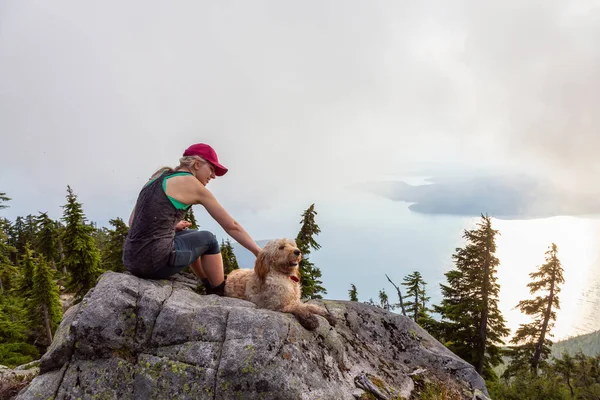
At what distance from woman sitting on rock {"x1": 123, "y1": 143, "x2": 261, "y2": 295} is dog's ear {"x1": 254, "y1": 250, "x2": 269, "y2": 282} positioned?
20 cm

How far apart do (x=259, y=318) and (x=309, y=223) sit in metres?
18.1

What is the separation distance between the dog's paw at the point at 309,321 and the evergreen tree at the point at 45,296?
89.3ft

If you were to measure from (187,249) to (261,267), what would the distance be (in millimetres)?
1441

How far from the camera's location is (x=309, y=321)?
225 inches

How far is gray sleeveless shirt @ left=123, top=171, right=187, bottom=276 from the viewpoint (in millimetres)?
5484

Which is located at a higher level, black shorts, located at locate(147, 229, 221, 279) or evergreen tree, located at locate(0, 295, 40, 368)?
black shorts, located at locate(147, 229, 221, 279)

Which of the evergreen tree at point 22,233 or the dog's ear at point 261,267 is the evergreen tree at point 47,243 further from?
the dog's ear at point 261,267

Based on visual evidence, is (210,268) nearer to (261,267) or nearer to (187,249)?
(187,249)

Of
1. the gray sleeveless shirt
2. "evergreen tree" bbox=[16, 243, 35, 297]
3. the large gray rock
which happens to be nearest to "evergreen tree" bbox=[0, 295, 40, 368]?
"evergreen tree" bbox=[16, 243, 35, 297]

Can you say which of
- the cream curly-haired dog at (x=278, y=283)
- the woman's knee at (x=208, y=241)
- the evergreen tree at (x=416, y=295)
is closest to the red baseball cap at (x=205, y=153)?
the woman's knee at (x=208, y=241)

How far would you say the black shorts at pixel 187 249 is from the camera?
598cm

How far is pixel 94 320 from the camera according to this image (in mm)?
4887

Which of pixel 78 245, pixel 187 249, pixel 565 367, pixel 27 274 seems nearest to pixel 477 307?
pixel 565 367

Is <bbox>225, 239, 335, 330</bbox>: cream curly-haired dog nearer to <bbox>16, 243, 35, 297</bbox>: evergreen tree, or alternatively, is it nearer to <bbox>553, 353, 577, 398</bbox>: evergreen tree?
<bbox>16, 243, 35, 297</bbox>: evergreen tree
